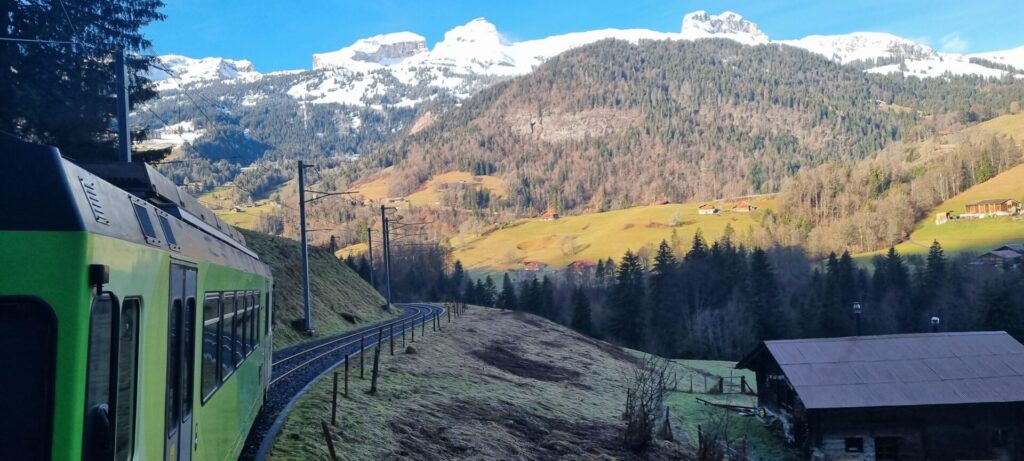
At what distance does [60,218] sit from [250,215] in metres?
201

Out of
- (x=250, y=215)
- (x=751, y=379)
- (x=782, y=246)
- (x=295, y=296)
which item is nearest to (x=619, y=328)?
(x=751, y=379)

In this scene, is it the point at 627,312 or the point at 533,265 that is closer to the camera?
the point at 627,312

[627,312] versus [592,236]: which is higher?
[592,236]

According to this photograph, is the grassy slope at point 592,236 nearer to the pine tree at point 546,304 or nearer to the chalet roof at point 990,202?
the chalet roof at point 990,202

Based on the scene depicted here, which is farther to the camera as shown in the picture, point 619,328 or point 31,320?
point 619,328

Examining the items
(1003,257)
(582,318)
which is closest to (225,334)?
(582,318)

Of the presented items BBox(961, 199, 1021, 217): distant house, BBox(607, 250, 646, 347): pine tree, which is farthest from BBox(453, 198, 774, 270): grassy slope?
BBox(607, 250, 646, 347): pine tree

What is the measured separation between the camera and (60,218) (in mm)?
3531

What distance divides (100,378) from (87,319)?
0.43 m

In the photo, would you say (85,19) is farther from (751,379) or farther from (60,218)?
(751,379)

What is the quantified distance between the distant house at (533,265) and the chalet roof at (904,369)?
11481 cm

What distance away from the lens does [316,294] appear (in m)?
48.6

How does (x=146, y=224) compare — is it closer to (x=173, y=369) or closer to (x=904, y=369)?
(x=173, y=369)

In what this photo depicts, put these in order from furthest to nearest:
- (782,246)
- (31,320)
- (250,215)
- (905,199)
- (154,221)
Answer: (250,215) → (905,199) → (782,246) → (154,221) → (31,320)
